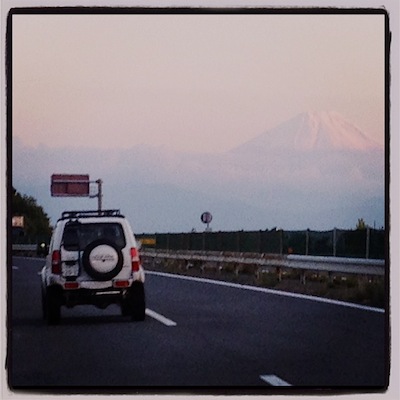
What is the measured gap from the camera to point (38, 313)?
11836mm

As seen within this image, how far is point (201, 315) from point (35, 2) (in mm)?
6548

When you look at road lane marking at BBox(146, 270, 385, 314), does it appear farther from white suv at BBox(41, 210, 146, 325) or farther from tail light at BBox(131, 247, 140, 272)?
white suv at BBox(41, 210, 146, 325)

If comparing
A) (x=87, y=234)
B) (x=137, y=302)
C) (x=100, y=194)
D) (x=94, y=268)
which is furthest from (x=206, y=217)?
(x=137, y=302)

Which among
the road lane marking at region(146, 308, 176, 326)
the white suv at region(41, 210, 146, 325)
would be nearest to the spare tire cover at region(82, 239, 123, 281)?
the white suv at region(41, 210, 146, 325)

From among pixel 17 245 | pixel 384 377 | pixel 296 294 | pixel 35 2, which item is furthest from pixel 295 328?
pixel 296 294

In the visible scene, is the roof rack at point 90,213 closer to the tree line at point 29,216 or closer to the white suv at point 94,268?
the white suv at point 94,268

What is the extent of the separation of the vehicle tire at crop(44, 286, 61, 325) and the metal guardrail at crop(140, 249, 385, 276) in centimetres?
106

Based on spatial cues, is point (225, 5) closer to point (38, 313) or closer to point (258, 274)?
point (38, 313)

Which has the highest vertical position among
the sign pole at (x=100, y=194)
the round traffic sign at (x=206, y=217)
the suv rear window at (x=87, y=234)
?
the sign pole at (x=100, y=194)

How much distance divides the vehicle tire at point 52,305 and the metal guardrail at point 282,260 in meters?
1.02

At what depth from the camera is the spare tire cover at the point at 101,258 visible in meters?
13.4

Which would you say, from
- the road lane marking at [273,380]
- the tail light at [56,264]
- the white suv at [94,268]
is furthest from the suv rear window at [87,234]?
the road lane marking at [273,380]

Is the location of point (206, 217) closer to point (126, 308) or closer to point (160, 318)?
point (126, 308)

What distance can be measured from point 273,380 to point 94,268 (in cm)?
331
